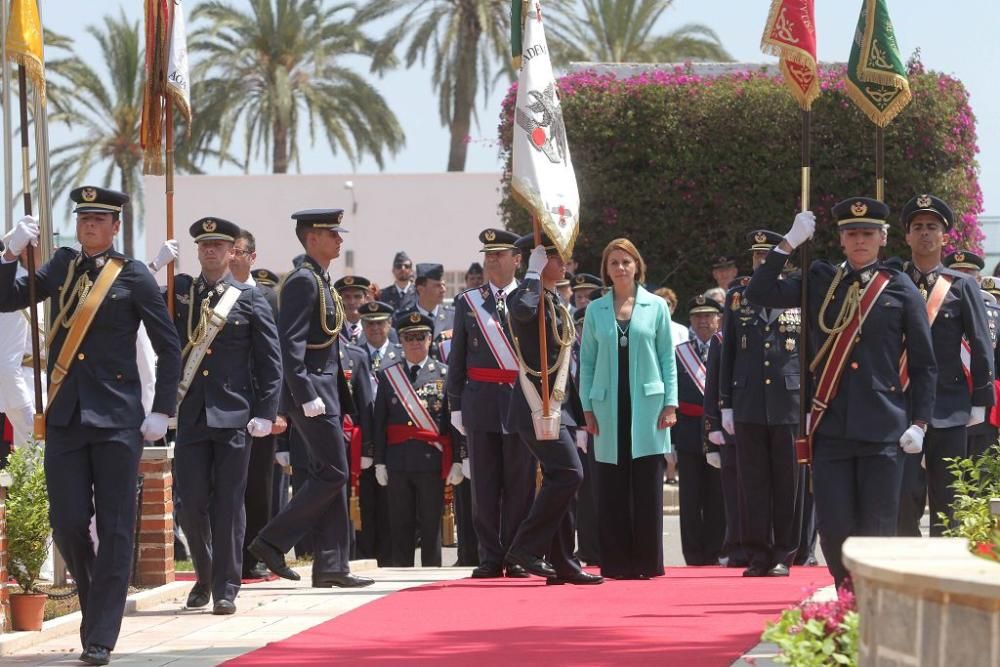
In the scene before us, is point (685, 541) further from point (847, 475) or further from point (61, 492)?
point (61, 492)

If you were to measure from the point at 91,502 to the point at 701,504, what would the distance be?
6.91 meters

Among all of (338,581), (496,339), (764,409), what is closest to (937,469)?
(764,409)

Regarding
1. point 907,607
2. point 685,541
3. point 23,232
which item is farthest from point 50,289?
point 685,541

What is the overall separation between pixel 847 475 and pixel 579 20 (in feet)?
94.9

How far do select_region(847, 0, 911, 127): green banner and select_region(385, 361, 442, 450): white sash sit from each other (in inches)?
189

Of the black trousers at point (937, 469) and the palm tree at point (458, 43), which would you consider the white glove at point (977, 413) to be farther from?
the palm tree at point (458, 43)

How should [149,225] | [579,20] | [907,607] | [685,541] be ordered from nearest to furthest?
[907,607], [685,541], [149,225], [579,20]

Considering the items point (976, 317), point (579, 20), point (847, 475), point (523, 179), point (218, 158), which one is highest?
point (579, 20)

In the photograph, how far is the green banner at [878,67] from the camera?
10.2 meters

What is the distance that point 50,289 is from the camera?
28.1ft

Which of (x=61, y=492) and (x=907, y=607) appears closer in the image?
(x=907, y=607)

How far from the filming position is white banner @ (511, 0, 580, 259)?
10.5 metres

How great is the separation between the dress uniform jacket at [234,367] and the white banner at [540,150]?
1616 mm

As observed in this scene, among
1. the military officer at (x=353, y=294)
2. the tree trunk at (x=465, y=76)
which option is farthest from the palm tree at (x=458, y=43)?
the military officer at (x=353, y=294)
